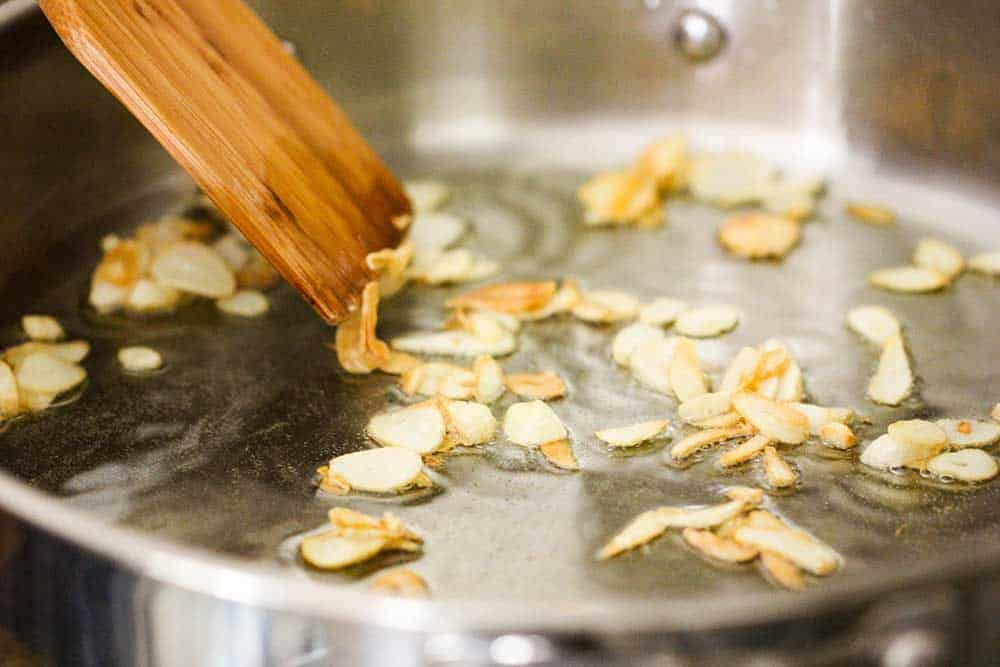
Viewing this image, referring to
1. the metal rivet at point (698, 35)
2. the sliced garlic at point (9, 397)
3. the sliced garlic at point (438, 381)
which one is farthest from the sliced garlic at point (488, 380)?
the metal rivet at point (698, 35)

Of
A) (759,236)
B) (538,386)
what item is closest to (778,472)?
(538,386)

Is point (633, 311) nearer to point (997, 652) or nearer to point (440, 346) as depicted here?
point (440, 346)

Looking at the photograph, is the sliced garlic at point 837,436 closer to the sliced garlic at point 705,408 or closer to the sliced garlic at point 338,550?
the sliced garlic at point 705,408

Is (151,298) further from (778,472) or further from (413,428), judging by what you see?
(778,472)

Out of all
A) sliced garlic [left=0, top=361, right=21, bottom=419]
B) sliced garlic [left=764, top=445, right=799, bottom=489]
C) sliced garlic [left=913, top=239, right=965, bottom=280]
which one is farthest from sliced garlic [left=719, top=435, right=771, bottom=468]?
sliced garlic [left=0, top=361, right=21, bottom=419]

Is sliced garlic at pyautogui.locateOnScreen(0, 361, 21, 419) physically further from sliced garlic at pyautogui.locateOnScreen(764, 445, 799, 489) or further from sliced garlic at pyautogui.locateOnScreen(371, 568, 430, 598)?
sliced garlic at pyautogui.locateOnScreen(764, 445, 799, 489)

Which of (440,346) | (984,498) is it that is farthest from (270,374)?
(984,498)
